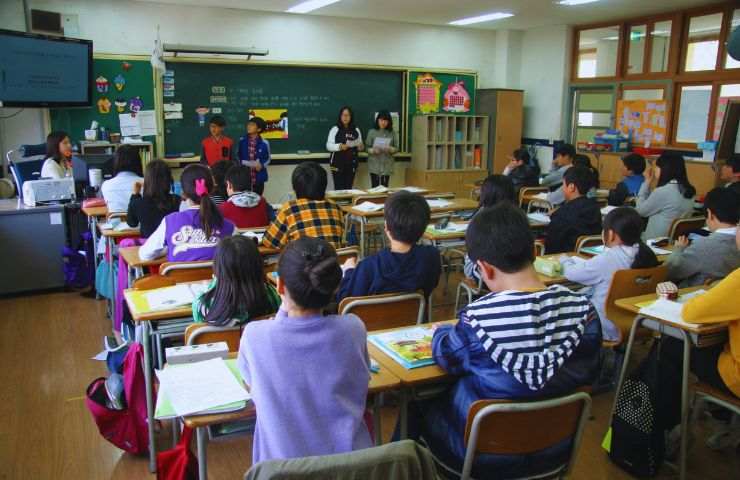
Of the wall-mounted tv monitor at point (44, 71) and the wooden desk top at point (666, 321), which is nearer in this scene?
the wooden desk top at point (666, 321)

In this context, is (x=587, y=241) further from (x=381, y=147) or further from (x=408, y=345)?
(x=381, y=147)

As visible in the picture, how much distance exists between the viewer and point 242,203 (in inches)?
165

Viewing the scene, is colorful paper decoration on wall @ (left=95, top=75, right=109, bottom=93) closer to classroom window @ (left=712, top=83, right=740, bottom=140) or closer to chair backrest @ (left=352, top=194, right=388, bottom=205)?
chair backrest @ (left=352, top=194, right=388, bottom=205)

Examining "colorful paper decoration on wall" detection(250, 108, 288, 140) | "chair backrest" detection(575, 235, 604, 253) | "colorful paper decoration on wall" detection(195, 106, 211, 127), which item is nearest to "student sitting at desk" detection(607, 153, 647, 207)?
"chair backrest" detection(575, 235, 604, 253)

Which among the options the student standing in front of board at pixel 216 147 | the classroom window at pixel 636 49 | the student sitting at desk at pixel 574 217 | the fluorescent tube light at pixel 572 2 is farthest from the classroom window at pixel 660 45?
the student standing in front of board at pixel 216 147

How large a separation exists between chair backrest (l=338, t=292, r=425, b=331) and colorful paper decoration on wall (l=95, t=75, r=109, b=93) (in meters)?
5.92

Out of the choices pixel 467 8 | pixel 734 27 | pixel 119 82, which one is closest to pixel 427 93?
pixel 467 8

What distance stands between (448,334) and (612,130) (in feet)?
25.9

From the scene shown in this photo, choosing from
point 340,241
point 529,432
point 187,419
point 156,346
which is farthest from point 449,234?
point 187,419

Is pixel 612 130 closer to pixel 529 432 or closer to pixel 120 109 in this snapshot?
pixel 120 109

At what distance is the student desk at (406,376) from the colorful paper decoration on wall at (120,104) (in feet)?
21.0

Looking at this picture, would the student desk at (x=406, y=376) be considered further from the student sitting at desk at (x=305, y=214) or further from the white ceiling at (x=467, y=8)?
the white ceiling at (x=467, y=8)

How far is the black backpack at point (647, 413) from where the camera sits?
263cm

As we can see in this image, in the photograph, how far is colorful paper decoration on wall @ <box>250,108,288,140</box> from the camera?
332 inches
